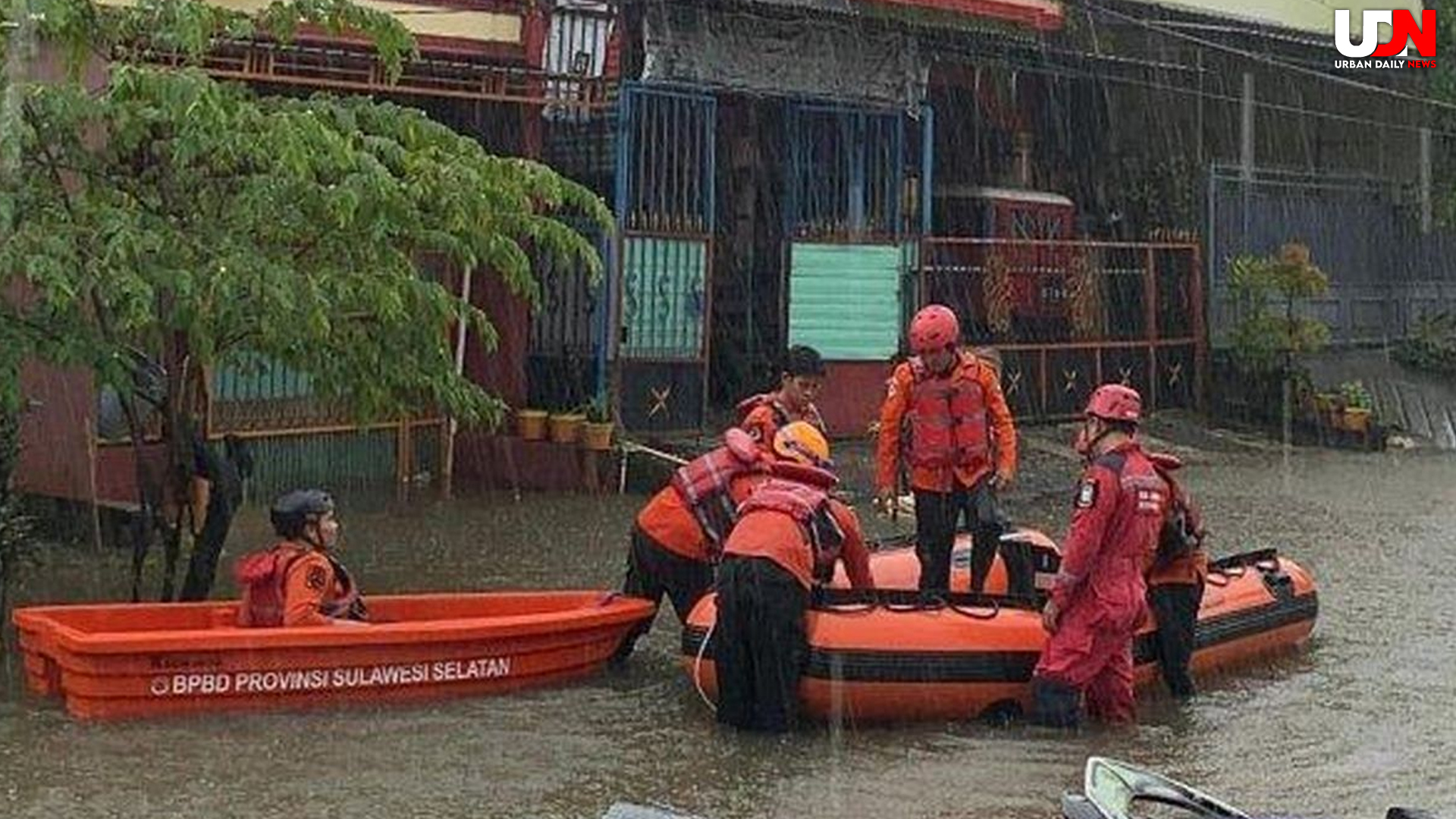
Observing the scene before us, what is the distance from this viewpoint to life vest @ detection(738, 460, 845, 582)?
903 cm

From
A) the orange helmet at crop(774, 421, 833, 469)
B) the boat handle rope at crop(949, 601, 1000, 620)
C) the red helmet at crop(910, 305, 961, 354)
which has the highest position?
the red helmet at crop(910, 305, 961, 354)

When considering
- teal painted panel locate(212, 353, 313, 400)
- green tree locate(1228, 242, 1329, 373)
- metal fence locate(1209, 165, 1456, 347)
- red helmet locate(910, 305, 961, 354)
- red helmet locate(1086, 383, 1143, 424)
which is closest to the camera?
red helmet locate(1086, 383, 1143, 424)

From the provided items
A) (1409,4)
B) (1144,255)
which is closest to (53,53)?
(1144,255)

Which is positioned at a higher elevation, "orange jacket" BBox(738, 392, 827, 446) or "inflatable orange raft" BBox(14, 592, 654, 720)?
"orange jacket" BBox(738, 392, 827, 446)

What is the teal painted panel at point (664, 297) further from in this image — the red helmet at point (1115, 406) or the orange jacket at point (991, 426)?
the red helmet at point (1115, 406)

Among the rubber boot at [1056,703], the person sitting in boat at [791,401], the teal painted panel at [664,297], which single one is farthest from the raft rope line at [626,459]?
the rubber boot at [1056,703]

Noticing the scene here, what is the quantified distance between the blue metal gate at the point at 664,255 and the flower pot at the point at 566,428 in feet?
2.18

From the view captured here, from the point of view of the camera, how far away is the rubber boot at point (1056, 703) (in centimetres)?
912

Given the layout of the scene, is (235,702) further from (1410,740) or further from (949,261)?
(949,261)

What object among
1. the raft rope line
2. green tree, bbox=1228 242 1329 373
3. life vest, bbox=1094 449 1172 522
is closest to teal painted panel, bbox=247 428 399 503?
the raft rope line

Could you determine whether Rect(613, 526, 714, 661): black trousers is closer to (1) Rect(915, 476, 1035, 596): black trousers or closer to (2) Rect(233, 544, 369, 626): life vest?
(1) Rect(915, 476, 1035, 596): black trousers

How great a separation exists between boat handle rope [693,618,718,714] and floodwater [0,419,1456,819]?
0.25ft

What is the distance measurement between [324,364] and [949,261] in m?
10.7

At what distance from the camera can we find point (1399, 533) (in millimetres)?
15531
